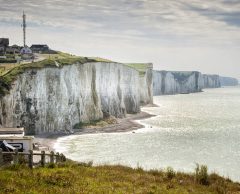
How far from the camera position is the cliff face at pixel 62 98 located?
3051 inches

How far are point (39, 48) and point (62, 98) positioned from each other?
4239 cm

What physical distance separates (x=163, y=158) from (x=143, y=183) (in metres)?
43.7

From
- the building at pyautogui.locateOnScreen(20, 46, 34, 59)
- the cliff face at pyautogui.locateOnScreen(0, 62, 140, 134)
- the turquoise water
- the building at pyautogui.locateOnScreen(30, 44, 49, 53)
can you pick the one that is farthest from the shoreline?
the building at pyautogui.locateOnScreen(30, 44, 49, 53)

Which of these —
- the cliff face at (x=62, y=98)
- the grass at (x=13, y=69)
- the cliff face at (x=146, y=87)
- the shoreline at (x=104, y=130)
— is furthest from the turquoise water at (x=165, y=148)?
the cliff face at (x=146, y=87)

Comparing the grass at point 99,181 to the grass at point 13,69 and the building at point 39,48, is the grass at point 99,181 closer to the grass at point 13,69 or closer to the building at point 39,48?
the grass at point 13,69

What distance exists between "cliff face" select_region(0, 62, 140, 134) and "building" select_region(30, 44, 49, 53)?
2049cm

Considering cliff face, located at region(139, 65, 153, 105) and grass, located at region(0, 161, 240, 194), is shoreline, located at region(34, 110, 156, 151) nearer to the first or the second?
cliff face, located at region(139, 65, 153, 105)

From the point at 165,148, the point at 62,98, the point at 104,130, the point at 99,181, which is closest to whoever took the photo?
the point at 99,181

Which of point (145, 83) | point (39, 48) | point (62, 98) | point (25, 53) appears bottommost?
point (62, 98)

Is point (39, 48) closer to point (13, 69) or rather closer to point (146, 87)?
point (13, 69)

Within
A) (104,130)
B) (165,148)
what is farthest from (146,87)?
(165,148)

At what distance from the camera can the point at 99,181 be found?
18.7 meters

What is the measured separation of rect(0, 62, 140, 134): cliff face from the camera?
7750cm

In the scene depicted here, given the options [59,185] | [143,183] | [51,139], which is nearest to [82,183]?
[59,185]
